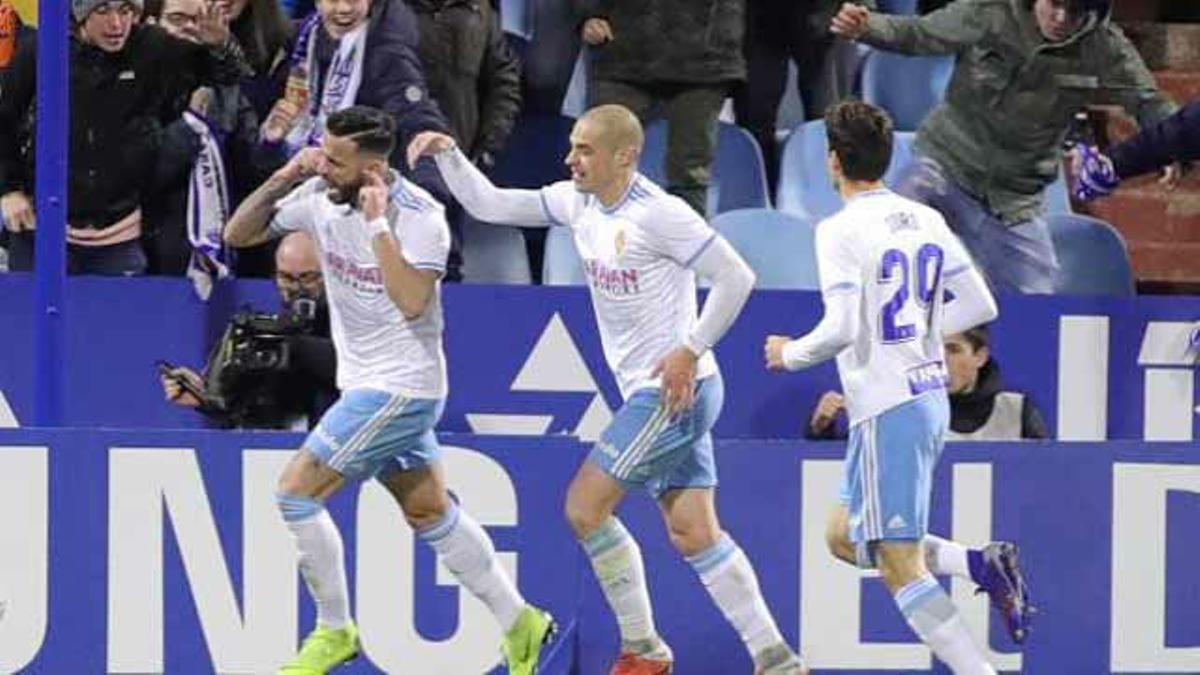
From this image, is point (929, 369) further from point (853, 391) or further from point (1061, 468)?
point (1061, 468)

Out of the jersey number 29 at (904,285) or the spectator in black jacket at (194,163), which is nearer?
the jersey number 29 at (904,285)

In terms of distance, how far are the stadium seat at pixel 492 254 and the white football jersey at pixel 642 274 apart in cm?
209

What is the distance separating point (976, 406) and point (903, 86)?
2.65 m

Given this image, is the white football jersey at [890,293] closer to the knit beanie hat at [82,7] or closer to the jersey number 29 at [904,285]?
the jersey number 29 at [904,285]

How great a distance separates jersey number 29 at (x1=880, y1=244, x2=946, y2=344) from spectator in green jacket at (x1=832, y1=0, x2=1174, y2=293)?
2.19m

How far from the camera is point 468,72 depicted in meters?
12.2

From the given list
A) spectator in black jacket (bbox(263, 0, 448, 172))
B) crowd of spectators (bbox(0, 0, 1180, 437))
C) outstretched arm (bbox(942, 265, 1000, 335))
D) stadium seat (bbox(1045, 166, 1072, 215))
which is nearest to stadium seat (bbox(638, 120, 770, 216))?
crowd of spectators (bbox(0, 0, 1180, 437))

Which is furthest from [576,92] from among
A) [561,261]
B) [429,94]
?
[429,94]

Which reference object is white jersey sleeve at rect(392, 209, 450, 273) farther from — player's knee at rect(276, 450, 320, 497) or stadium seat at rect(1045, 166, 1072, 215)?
stadium seat at rect(1045, 166, 1072, 215)

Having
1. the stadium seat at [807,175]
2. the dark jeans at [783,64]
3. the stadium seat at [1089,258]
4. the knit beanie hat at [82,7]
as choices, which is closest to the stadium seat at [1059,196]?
the stadium seat at [1089,258]

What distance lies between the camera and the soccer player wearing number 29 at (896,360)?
9953 millimetres

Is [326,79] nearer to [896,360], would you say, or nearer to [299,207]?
[299,207]

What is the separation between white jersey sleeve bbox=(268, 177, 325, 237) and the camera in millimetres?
10609

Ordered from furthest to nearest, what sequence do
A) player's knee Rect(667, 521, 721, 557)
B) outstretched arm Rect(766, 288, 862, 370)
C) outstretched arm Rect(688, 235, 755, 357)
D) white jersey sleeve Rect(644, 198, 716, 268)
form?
player's knee Rect(667, 521, 721, 557), white jersey sleeve Rect(644, 198, 716, 268), outstretched arm Rect(688, 235, 755, 357), outstretched arm Rect(766, 288, 862, 370)
